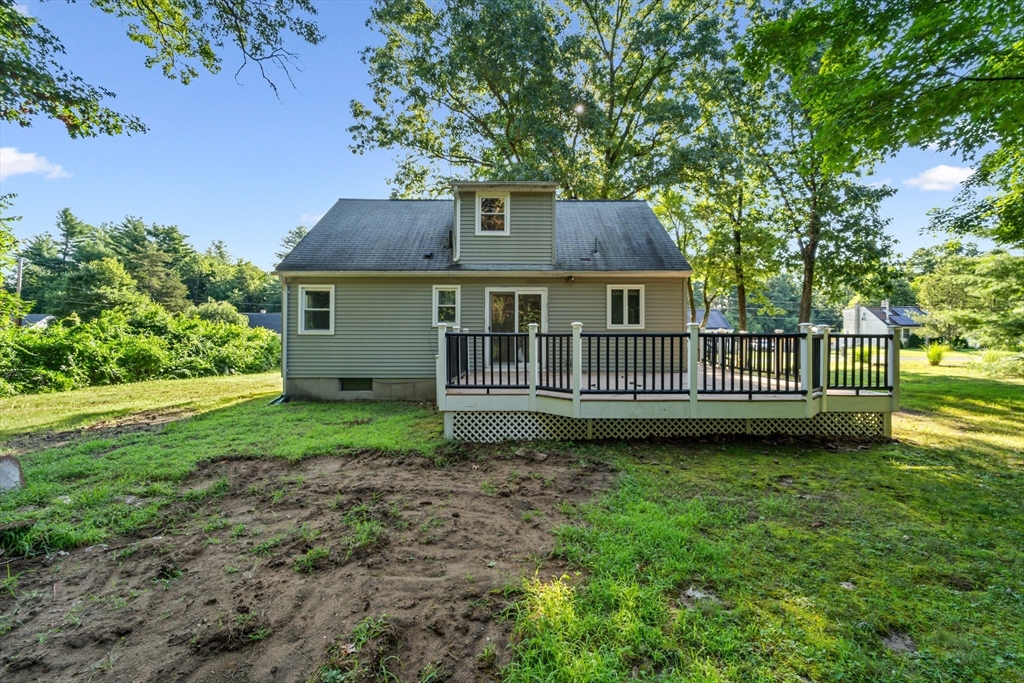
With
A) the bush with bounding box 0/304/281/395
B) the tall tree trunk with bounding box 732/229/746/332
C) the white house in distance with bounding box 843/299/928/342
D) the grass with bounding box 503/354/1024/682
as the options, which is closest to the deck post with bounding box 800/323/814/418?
the grass with bounding box 503/354/1024/682

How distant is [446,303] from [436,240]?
200cm

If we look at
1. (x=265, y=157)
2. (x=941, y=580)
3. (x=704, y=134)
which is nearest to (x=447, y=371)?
(x=941, y=580)

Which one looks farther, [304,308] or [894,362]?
[304,308]

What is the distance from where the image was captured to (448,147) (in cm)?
1780

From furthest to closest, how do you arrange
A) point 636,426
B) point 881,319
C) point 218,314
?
point 881,319, point 218,314, point 636,426

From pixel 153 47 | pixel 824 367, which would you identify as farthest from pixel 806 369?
pixel 153 47

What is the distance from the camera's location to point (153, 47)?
738 cm

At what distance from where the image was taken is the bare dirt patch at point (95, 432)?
239 inches

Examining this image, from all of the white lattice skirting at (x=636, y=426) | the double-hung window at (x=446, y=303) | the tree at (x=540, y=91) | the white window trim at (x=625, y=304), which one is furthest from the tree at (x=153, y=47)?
the tree at (x=540, y=91)

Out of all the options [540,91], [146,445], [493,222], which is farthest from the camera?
[540,91]

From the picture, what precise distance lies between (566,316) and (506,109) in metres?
11.1

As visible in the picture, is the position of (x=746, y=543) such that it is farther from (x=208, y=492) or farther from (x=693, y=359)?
(x=208, y=492)

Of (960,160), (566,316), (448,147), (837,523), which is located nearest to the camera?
(837,523)

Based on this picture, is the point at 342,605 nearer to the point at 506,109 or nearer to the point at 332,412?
the point at 332,412
